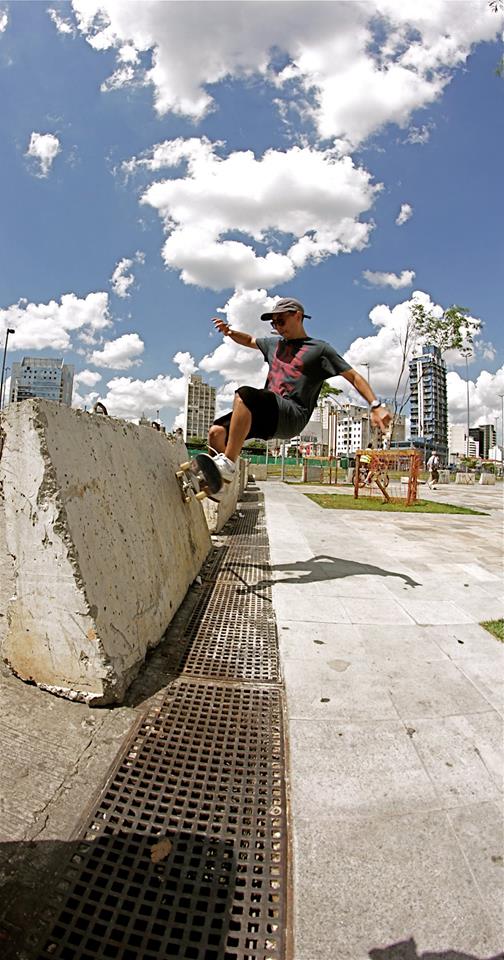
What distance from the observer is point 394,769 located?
1.57 meters

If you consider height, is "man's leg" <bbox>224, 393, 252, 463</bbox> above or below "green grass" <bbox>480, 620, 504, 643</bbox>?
above

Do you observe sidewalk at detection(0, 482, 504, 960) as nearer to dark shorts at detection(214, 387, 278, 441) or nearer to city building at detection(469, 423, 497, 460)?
dark shorts at detection(214, 387, 278, 441)

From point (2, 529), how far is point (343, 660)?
182 cm

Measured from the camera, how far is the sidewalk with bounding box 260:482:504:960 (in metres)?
1.05

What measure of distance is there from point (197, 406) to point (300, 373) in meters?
101

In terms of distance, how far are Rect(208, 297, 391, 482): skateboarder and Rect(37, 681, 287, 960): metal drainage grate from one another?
1.97 meters

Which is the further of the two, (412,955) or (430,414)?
(430,414)

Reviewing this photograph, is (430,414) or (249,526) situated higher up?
(430,414)

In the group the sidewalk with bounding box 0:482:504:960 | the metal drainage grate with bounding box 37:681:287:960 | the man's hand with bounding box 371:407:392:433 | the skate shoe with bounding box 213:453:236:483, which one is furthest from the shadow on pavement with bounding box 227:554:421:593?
the metal drainage grate with bounding box 37:681:287:960

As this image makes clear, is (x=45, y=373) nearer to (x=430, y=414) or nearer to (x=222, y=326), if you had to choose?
(x=430, y=414)

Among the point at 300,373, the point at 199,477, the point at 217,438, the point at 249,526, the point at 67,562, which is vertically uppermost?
the point at 300,373

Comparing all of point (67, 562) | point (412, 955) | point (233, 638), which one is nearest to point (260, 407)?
point (233, 638)

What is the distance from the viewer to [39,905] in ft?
3.50

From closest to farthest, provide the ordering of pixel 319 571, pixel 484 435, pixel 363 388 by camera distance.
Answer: pixel 363 388
pixel 319 571
pixel 484 435
